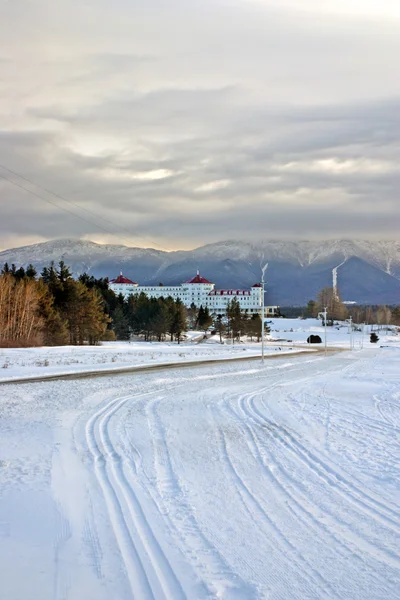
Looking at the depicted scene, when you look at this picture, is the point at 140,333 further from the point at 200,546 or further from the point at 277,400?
the point at 200,546

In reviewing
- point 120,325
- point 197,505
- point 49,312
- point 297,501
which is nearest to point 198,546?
point 197,505

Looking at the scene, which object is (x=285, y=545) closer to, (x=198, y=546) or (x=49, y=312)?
(x=198, y=546)

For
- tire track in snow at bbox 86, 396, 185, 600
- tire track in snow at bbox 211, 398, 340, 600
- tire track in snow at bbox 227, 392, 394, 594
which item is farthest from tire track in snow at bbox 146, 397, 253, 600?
tire track in snow at bbox 227, 392, 394, 594

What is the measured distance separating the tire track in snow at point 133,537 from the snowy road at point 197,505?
21 millimetres

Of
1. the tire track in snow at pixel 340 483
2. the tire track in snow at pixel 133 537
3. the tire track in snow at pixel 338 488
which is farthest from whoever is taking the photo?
the tire track in snow at pixel 340 483

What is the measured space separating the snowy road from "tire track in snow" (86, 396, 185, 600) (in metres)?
0.02

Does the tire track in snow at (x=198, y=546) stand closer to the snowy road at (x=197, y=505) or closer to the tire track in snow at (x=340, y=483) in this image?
the snowy road at (x=197, y=505)

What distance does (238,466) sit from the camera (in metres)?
10.9

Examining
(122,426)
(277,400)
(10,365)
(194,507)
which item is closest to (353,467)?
(194,507)

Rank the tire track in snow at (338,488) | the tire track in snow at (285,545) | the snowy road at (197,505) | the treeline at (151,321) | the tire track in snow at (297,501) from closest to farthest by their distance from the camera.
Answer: the tire track in snow at (285,545) → the snowy road at (197,505) → the tire track in snow at (338,488) → the tire track in snow at (297,501) → the treeline at (151,321)

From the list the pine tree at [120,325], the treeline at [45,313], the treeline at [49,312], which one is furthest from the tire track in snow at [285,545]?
the pine tree at [120,325]

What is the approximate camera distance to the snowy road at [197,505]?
5984mm

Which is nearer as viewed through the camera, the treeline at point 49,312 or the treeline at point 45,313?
the treeline at point 45,313

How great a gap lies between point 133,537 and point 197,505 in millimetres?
1654
